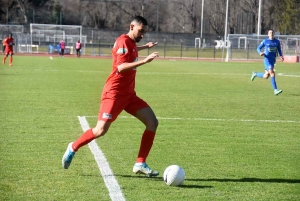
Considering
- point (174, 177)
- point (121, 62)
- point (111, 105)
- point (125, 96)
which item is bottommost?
point (174, 177)

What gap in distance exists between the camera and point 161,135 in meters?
10.3

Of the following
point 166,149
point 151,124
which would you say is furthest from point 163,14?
point 151,124

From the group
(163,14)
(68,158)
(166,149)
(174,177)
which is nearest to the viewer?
(174,177)

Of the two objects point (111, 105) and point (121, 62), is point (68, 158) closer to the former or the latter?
point (111, 105)

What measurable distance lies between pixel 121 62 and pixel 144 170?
1379 millimetres

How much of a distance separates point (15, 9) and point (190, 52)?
35194 millimetres

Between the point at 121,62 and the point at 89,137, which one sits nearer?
the point at 121,62

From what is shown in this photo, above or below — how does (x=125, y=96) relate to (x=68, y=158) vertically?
above

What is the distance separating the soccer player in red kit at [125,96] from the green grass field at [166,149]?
331 mm

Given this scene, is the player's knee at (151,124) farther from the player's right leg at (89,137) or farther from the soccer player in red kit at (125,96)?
the player's right leg at (89,137)

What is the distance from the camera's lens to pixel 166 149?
887cm

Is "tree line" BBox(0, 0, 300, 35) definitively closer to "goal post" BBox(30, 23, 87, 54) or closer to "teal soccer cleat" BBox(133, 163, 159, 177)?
"goal post" BBox(30, 23, 87, 54)

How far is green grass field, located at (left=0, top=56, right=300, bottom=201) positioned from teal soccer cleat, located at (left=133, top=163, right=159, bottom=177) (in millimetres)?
77

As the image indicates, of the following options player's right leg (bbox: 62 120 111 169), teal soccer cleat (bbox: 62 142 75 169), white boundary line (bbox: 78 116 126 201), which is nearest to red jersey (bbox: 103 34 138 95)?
player's right leg (bbox: 62 120 111 169)
